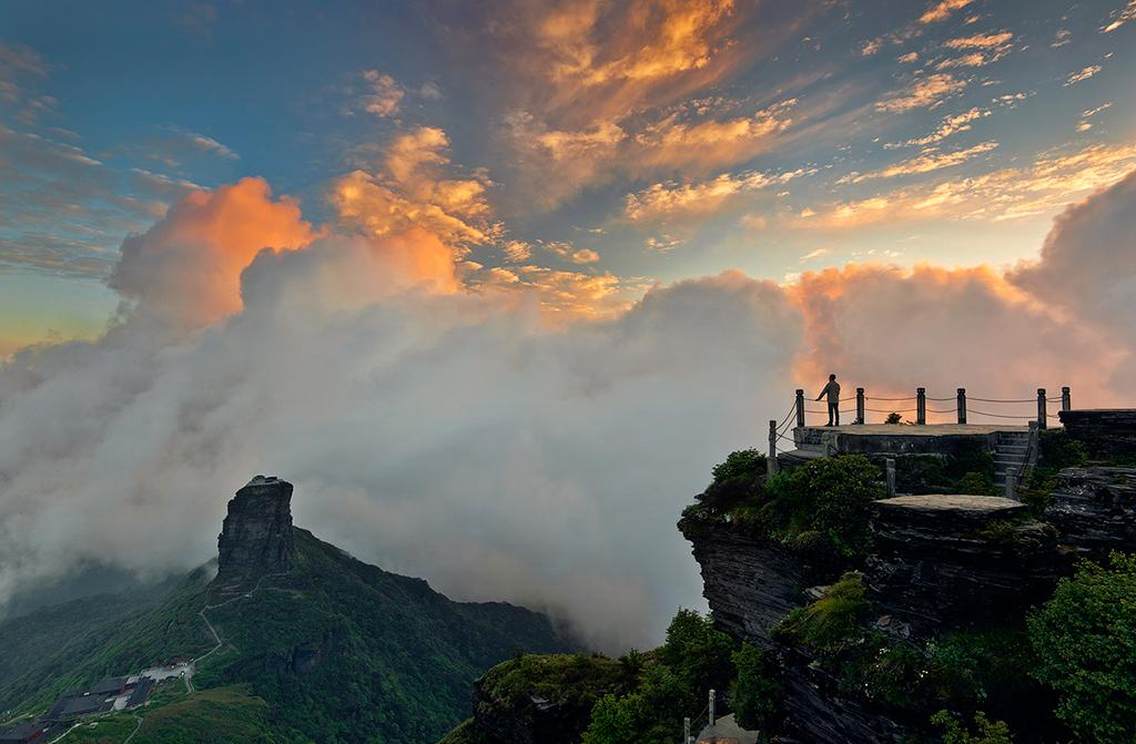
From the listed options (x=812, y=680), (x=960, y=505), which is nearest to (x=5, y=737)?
(x=812, y=680)

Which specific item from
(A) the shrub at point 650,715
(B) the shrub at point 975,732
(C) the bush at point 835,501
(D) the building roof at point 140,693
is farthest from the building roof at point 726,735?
(D) the building roof at point 140,693

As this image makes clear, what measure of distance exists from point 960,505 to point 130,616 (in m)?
260

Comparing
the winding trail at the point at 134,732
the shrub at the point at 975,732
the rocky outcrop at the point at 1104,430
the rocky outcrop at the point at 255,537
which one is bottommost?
the winding trail at the point at 134,732

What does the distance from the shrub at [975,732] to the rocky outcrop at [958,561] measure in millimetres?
2487

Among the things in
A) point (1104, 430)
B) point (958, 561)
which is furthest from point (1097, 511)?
point (1104, 430)

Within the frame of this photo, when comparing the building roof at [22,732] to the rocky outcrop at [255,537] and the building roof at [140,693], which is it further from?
the rocky outcrop at [255,537]

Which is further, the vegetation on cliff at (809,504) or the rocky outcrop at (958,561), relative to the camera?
the vegetation on cliff at (809,504)

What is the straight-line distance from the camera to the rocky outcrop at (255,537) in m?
166

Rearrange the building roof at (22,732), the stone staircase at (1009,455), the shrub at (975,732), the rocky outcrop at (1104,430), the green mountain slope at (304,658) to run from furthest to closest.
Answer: the green mountain slope at (304,658)
the building roof at (22,732)
the stone staircase at (1009,455)
the rocky outcrop at (1104,430)
the shrub at (975,732)

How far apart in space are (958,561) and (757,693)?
950cm

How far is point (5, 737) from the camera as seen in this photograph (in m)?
94.1

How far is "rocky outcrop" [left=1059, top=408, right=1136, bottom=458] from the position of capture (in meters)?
19.3

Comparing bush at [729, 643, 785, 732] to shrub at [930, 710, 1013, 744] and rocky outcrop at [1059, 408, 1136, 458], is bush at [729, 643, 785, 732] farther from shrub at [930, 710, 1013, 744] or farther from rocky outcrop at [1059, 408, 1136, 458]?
rocky outcrop at [1059, 408, 1136, 458]

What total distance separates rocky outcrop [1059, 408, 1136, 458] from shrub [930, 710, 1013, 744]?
43.4ft
